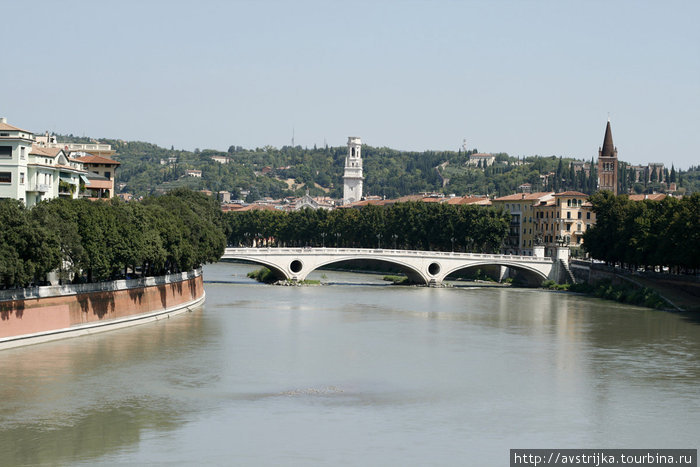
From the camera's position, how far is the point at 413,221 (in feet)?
357

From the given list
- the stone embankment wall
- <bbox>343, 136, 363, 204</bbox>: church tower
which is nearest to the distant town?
<bbox>343, 136, 363, 204</bbox>: church tower

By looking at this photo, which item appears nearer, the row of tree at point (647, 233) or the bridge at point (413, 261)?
the row of tree at point (647, 233)

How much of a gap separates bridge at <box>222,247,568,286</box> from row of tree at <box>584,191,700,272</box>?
17.8ft

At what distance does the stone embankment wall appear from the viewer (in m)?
40.5

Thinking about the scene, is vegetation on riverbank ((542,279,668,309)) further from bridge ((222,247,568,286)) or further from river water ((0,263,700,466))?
river water ((0,263,700,466))

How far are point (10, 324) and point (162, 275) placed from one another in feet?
56.5

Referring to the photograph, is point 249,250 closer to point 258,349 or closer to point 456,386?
point 258,349

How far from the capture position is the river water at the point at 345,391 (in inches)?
1128

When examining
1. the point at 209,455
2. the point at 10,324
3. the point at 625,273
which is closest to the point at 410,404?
the point at 209,455

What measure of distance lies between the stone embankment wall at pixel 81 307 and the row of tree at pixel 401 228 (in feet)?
112

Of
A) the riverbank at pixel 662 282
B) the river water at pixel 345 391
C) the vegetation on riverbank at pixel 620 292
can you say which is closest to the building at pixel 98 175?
the river water at pixel 345 391

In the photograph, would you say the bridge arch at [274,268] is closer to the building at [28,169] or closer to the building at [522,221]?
the building at [28,169]

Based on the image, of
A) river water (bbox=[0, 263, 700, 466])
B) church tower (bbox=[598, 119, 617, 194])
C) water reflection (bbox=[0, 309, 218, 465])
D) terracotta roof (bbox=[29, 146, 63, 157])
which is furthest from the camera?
church tower (bbox=[598, 119, 617, 194])

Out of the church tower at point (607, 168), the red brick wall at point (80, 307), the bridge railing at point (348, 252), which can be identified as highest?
the church tower at point (607, 168)
